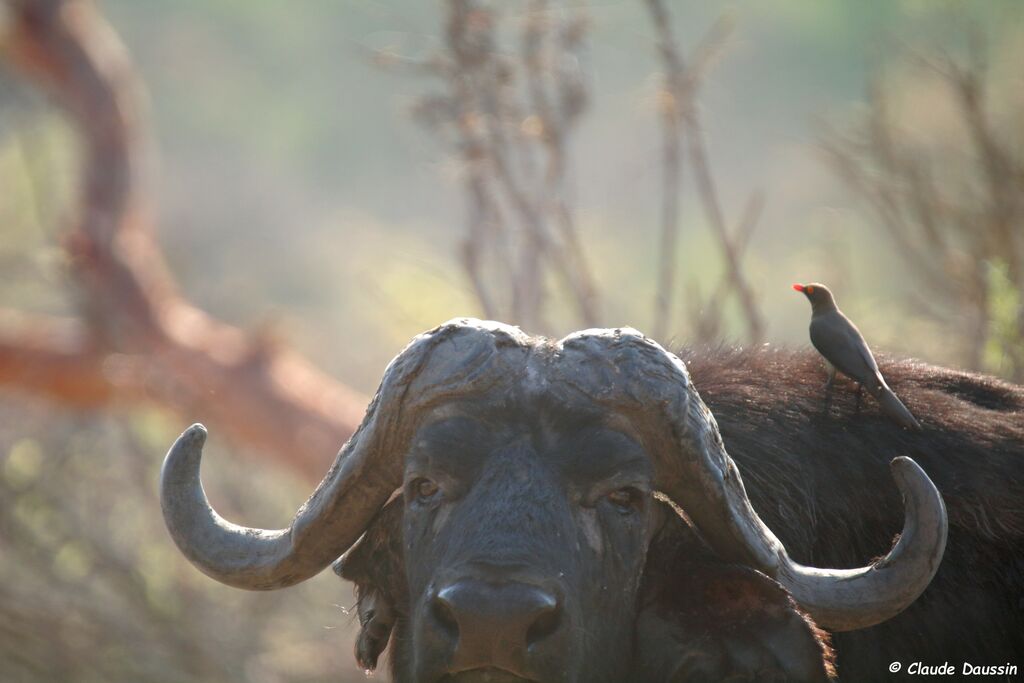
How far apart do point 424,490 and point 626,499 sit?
0.67 metres

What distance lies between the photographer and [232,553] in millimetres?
4840

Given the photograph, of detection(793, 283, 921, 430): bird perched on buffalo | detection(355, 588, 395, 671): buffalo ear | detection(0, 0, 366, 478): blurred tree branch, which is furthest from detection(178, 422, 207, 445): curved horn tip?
detection(0, 0, 366, 478): blurred tree branch

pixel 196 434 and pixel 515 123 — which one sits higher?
pixel 515 123

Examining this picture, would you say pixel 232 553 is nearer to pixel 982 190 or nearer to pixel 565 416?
pixel 565 416

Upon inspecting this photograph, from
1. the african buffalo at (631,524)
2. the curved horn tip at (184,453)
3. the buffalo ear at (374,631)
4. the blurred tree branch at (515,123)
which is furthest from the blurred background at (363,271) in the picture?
the curved horn tip at (184,453)

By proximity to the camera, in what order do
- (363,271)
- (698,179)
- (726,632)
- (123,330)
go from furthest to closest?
(123,330) → (363,271) → (698,179) → (726,632)

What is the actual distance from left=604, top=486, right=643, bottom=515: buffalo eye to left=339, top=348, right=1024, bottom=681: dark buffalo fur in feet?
0.83

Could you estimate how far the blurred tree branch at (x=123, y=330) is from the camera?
1259 cm

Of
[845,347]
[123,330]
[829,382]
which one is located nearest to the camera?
[845,347]

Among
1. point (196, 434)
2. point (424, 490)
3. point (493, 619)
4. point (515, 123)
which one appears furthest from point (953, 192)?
point (493, 619)

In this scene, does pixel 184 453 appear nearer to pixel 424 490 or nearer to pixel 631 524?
pixel 424 490

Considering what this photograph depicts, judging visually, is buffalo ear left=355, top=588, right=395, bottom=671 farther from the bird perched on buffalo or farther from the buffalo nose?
the bird perched on buffalo

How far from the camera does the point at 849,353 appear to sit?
16.4ft

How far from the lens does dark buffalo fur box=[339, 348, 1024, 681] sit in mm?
4891
